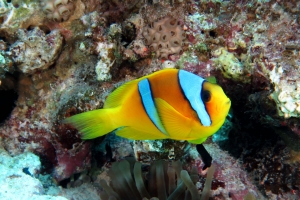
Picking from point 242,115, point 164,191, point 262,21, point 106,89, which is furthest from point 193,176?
point 262,21

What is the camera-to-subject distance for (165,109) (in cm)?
153

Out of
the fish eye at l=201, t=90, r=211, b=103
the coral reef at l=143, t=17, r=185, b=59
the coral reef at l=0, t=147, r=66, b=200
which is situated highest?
the coral reef at l=143, t=17, r=185, b=59

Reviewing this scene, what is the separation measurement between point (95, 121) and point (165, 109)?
18.8 inches

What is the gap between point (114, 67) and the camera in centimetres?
296

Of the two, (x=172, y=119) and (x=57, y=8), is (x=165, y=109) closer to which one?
(x=172, y=119)

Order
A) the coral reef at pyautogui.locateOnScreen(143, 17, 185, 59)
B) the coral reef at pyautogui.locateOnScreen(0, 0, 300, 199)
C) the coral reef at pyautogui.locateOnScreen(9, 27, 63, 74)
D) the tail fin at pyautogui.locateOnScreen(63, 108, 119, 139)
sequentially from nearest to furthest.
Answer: the tail fin at pyautogui.locateOnScreen(63, 108, 119, 139) → the coral reef at pyautogui.locateOnScreen(0, 0, 300, 199) → the coral reef at pyautogui.locateOnScreen(143, 17, 185, 59) → the coral reef at pyautogui.locateOnScreen(9, 27, 63, 74)

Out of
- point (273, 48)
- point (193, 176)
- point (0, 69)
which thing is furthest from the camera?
point (0, 69)

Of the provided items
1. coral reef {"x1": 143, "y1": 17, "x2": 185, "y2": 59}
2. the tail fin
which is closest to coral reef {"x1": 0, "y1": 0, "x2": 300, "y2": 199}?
coral reef {"x1": 143, "y1": 17, "x2": 185, "y2": 59}

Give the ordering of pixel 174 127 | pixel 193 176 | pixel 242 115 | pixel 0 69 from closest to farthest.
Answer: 1. pixel 174 127
2. pixel 193 176
3. pixel 0 69
4. pixel 242 115

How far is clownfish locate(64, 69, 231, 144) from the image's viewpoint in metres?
1.51

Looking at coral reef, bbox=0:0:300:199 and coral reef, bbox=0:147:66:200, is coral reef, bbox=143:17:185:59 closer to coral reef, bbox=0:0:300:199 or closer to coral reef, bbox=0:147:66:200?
coral reef, bbox=0:0:300:199

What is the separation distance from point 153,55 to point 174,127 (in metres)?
1.49

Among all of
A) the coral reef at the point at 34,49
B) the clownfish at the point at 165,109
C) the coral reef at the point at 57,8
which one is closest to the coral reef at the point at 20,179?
the clownfish at the point at 165,109

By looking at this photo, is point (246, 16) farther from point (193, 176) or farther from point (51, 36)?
point (51, 36)
